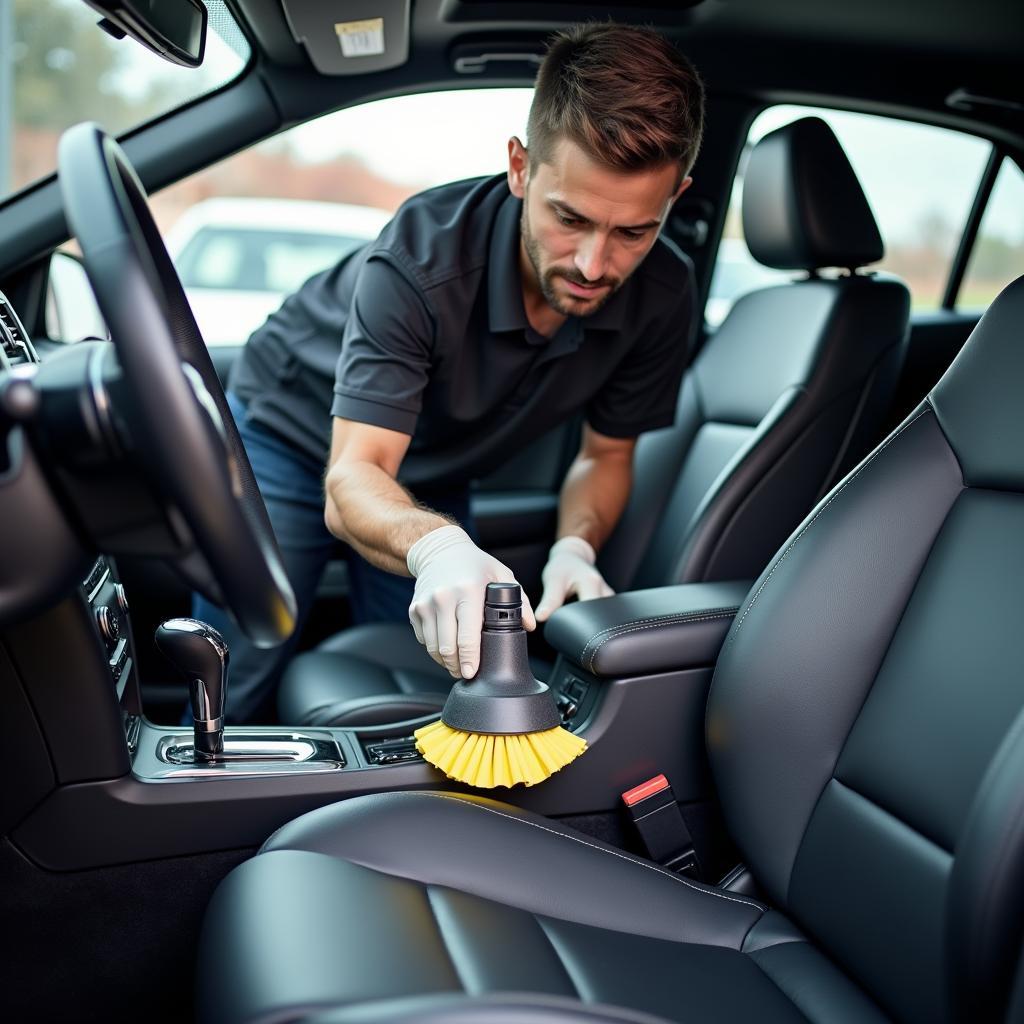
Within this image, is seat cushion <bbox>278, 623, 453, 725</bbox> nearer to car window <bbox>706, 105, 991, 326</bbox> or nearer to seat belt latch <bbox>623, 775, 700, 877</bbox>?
seat belt latch <bbox>623, 775, 700, 877</bbox>

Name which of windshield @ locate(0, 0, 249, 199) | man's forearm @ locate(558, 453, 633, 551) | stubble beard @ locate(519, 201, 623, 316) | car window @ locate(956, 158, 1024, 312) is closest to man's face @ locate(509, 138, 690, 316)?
stubble beard @ locate(519, 201, 623, 316)

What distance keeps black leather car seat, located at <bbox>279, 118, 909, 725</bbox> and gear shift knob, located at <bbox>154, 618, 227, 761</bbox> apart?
13.4 inches

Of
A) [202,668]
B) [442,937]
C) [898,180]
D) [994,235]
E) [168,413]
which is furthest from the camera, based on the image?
[898,180]

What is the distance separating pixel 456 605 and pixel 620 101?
684 millimetres

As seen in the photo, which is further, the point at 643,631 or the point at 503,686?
the point at 643,631

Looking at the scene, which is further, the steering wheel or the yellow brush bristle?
the yellow brush bristle

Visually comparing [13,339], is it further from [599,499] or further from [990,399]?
[599,499]

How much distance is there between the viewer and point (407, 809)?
45.4 inches

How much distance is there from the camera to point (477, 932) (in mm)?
989

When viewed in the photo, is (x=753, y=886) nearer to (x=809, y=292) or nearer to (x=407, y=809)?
(x=407, y=809)

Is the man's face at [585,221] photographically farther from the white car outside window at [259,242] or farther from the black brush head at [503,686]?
the white car outside window at [259,242]

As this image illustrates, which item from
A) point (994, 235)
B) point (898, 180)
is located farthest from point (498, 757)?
point (898, 180)

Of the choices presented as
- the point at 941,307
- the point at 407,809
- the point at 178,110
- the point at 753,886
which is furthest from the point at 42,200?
the point at 941,307

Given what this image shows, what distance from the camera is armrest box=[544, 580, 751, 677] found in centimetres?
140
